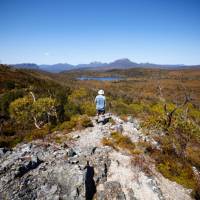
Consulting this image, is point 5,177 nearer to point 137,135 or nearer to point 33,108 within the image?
point 137,135

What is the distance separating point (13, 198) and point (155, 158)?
7869 mm

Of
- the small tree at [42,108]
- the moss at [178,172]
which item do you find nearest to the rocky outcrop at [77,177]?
the moss at [178,172]

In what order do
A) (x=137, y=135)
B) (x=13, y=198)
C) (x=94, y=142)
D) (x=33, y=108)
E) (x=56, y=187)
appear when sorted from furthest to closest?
(x=33, y=108), (x=137, y=135), (x=94, y=142), (x=56, y=187), (x=13, y=198)

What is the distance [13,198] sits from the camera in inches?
292

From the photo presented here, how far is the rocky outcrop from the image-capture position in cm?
815


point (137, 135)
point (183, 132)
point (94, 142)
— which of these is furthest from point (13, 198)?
point (183, 132)

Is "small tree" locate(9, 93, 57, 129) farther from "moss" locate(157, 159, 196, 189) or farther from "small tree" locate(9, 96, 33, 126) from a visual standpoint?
"moss" locate(157, 159, 196, 189)

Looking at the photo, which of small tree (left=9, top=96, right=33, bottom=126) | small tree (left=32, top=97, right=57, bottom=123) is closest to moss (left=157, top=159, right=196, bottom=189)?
small tree (left=32, top=97, right=57, bottom=123)

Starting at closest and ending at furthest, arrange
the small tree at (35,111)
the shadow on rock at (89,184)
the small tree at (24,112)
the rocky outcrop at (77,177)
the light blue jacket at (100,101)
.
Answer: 1. the rocky outcrop at (77,177)
2. the shadow on rock at (89,184)
3. the light blue jacket at (100,101)
4. the small tree at (35,111)
5. the small tree at (24,112)

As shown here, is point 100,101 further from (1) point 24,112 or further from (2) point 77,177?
(1) point 24,112

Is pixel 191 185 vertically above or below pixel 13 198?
below

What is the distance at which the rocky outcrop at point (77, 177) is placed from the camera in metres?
8.15

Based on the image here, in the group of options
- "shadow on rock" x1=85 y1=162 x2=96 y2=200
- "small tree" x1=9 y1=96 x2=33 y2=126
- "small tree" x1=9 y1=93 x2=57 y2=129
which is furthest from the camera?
"small tree" x1=9 y1=96 x2=33 y2=126

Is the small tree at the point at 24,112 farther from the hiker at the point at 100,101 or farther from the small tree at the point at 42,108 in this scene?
the hiker at the point at 100,101
